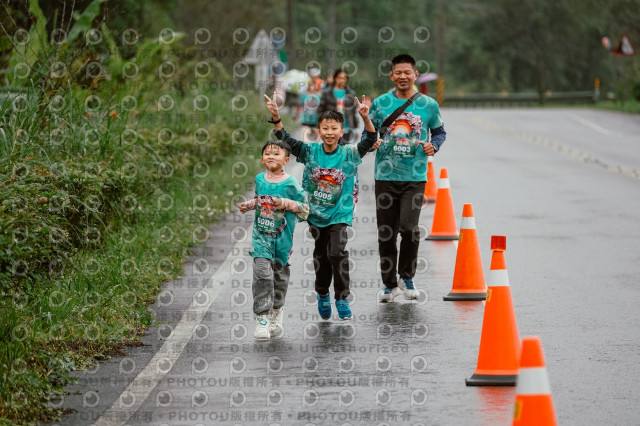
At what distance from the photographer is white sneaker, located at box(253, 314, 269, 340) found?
28.4 ft

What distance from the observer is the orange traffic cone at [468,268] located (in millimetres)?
10234

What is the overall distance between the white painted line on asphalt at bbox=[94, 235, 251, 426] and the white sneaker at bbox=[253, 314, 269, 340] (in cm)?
47

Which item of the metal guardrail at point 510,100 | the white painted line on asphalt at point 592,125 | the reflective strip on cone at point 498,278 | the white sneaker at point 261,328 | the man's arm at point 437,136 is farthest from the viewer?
the metal guardrail at point 510,100

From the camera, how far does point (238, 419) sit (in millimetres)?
6570

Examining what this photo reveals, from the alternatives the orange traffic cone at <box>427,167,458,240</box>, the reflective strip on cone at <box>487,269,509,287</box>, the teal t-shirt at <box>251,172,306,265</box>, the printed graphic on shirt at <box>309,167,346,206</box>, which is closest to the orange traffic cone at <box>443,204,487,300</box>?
the printed graphic on shirt at <box>309,167,346,206</box>

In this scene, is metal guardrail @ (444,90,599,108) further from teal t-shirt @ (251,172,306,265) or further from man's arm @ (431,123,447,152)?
teal t-shirt @ (251,172,306,265)

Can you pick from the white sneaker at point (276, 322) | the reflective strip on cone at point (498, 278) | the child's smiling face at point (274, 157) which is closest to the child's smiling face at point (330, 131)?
the child's smiling face at point (274, 157)

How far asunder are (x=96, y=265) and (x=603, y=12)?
211 ft

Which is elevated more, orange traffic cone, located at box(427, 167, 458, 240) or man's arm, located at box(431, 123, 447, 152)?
man's arm, located at box(431, 123, 447, 152)

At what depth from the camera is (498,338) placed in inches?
292

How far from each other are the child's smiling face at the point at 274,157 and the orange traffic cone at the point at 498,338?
1.81 meters

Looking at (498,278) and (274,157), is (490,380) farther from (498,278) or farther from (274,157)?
(274,157)

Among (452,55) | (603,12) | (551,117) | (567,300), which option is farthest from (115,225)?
(452,55)

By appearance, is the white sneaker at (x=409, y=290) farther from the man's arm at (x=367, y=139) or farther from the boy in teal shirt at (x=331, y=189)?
the man's arm at (x=367, y=139)
